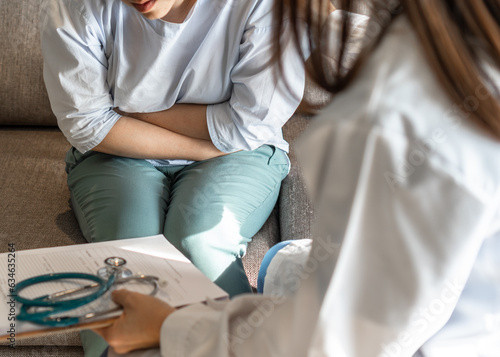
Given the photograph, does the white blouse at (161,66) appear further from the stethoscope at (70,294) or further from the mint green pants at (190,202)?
the stethoscope at (70,294)

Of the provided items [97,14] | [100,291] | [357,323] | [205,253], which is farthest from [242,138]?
[357,323]

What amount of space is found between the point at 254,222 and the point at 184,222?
0.63ft

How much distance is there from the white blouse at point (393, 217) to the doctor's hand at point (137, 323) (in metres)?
0.16

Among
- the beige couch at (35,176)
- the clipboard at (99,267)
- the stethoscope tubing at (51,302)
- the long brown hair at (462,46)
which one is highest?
the long brown hair at (462,46)

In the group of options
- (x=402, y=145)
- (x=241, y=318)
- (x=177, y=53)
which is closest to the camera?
(x=402, y=145)

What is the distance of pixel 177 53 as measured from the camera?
1.37 m

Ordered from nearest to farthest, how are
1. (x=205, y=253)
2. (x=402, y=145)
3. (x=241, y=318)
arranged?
(x=402, y=145)
(x=241, y=318)
(x=205, y=253)

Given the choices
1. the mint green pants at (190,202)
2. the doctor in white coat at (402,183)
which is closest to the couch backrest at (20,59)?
the mint green pants at (190,202)

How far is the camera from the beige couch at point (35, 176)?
1382 millimetres

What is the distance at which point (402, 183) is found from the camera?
54 cm

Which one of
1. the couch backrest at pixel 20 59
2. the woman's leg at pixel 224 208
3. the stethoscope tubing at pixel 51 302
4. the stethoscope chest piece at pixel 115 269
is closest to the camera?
the stethoscope tubing at pixel 51 302

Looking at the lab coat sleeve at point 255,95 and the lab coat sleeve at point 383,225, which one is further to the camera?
the lab coat sleeve at point 255,95

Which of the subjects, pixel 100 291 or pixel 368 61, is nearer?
pixel 368 61

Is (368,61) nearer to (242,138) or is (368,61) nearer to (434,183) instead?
(434,183)
